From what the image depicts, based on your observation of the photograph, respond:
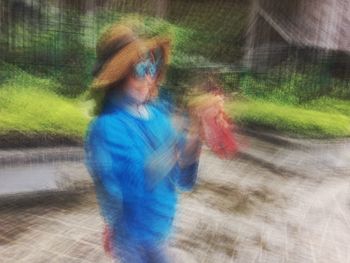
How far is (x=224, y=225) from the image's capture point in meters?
3.64

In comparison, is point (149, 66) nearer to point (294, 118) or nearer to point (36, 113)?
point (36, 113)

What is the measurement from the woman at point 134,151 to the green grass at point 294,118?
176 inches

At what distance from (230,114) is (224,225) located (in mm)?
756

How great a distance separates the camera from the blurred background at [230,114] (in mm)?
3414

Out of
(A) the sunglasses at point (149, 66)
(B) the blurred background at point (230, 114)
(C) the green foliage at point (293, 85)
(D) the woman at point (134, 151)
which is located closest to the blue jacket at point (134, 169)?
(D) the woman at point (134, 151)

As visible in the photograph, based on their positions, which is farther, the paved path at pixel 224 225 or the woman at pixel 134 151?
the paved path at pixel 224 225

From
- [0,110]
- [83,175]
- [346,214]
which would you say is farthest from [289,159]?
[0,110]

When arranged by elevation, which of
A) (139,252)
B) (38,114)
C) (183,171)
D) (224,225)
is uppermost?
(183,171)

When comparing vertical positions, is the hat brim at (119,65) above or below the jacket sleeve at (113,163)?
above

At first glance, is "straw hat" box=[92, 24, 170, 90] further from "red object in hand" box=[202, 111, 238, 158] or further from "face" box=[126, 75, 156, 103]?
"red object in hand" box=[202, 111, 238, 158]

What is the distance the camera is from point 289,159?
552cm

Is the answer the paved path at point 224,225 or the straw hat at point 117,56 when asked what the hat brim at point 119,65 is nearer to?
the straw hat at point 117,56

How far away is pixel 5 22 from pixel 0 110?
1558 millimetres

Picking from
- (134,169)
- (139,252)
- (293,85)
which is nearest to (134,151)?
(134,169)
